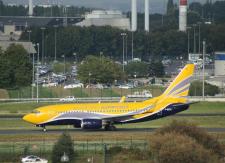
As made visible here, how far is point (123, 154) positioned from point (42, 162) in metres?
6.27

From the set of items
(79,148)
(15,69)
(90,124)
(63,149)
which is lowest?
(79,148)

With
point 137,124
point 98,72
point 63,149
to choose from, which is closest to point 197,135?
point 63,149

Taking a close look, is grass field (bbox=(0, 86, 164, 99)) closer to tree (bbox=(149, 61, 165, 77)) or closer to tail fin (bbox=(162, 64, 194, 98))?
tree (bbox=(149, 61, 165, 77))

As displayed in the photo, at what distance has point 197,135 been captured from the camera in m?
74.8

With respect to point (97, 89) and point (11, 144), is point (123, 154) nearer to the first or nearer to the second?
point (11, 144)

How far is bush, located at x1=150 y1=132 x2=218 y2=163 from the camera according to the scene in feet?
228

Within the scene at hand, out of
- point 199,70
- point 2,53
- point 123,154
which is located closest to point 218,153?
point 123,154

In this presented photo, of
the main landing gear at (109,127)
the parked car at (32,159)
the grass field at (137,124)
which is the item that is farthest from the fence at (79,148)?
the main landing gear at (109,127)

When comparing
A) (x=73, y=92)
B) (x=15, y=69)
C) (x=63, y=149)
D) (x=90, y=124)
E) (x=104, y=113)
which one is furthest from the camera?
(x=15, y=69)

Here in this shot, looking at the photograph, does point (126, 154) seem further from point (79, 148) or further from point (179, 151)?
point (179, 151)

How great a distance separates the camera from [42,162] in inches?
2805

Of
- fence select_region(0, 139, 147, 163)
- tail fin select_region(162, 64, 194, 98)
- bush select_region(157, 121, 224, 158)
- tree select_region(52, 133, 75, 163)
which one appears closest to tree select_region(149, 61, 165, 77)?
tail fin select_region(162, 64, 194, 98)

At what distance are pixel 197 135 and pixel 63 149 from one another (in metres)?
9.24

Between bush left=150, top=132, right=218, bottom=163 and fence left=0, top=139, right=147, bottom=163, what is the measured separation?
3556mm
